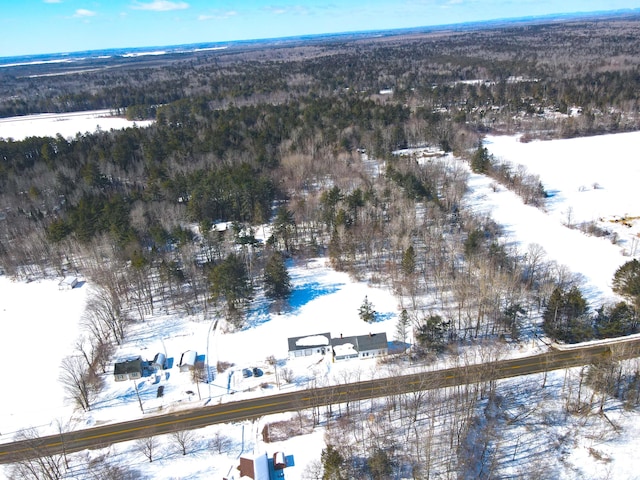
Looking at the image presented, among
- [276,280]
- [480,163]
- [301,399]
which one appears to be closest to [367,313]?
[276,280]

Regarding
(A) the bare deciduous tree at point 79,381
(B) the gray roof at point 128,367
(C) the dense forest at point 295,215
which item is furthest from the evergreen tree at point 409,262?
(A) the bare deciduous tree at point 79,381

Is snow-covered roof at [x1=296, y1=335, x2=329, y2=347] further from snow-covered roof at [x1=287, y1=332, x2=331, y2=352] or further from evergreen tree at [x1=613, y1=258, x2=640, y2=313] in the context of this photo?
evergreen tree at [x1=613, y1=258, x2=640, y2=313]

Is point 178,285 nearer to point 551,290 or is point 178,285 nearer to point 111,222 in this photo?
point 111,222

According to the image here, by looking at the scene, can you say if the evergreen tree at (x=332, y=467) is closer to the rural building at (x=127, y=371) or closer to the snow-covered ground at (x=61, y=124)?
the rural building at (x=127, y=371)

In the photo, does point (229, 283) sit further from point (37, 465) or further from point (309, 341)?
point (37, 465)

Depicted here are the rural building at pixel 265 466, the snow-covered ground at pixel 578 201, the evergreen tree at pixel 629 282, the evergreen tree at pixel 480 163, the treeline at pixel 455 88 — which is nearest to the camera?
the rural building at pixel 265 466

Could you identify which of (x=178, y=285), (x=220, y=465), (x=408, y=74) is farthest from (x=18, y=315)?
(x=408, y=74)

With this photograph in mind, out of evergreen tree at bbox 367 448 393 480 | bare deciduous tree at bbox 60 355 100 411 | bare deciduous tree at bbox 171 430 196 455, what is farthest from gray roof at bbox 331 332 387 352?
→ bare deciduous tree at bbox 60 355 100 411

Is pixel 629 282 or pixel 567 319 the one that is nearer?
pixel 567 319
